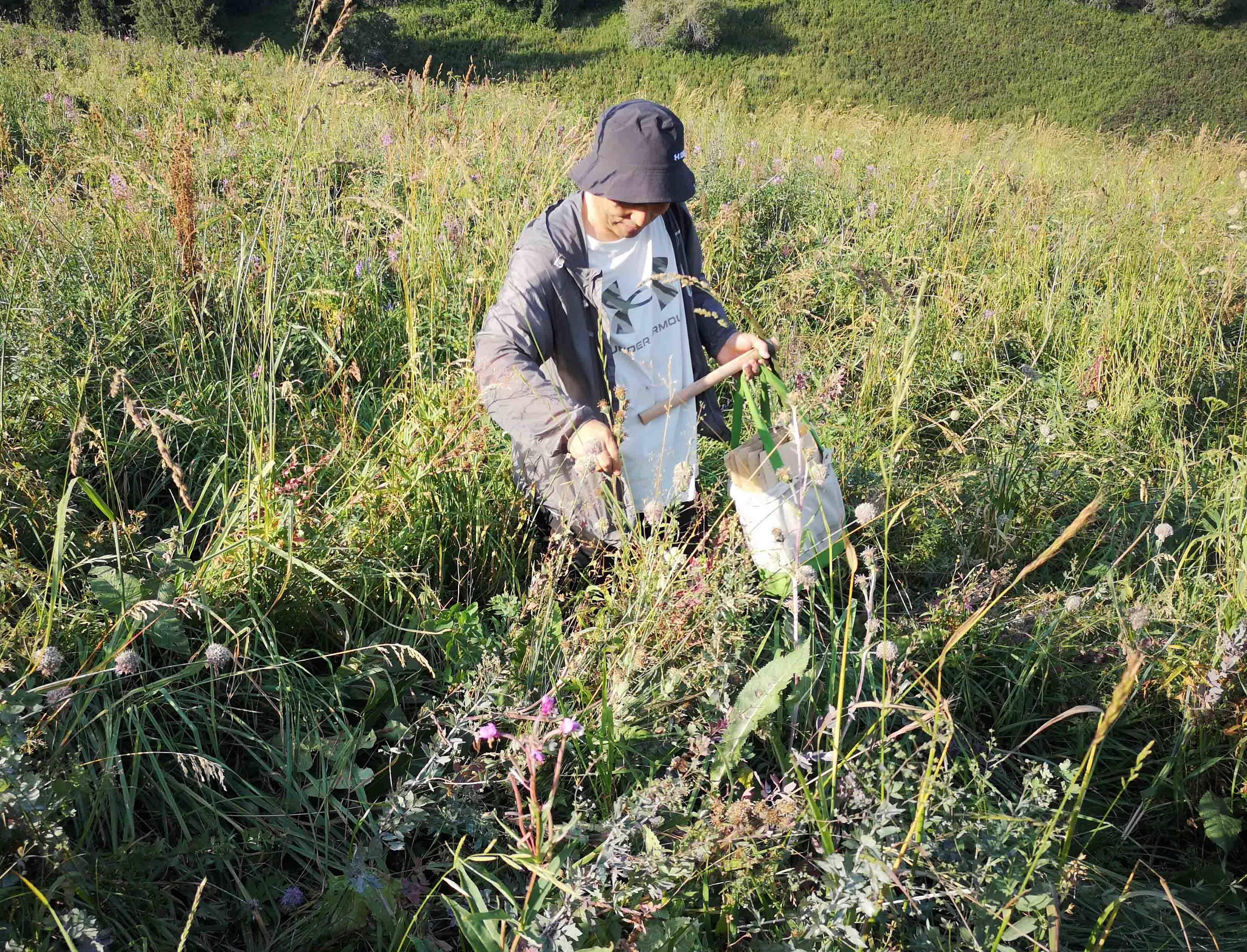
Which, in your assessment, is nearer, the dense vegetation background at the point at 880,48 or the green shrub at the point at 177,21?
the green shrub at the point at 177,21

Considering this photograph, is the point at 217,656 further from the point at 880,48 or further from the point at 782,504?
the point at 880,48

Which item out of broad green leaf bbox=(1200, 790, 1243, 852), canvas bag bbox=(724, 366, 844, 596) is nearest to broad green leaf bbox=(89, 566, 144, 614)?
canvas bag bbox=(724, 366, 844, 596)

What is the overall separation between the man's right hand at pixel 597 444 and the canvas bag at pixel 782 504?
0.98ft

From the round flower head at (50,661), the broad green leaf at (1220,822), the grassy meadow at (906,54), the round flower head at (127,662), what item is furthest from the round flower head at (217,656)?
the grassy meadow at (906,54)

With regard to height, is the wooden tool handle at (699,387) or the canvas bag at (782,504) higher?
the wooden tool handle at (699,387)

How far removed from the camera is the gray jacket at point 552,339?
1.83m

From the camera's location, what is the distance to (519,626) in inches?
69.2

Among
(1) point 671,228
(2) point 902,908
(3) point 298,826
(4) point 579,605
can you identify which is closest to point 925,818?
(2) point 902,908

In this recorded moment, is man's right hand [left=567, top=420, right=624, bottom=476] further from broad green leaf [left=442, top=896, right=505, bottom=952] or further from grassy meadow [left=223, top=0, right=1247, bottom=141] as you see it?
grassy meadow [left=223, top=0, right=1247, bottom=141]

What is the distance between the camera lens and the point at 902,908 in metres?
1.25

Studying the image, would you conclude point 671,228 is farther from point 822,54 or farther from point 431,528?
point 822,54

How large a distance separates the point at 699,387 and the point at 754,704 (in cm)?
86

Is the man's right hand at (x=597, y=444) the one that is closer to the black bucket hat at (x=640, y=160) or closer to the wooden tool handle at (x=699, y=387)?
the wooden tool handle at (x=699, y=387)

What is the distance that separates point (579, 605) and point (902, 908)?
0.90 m
